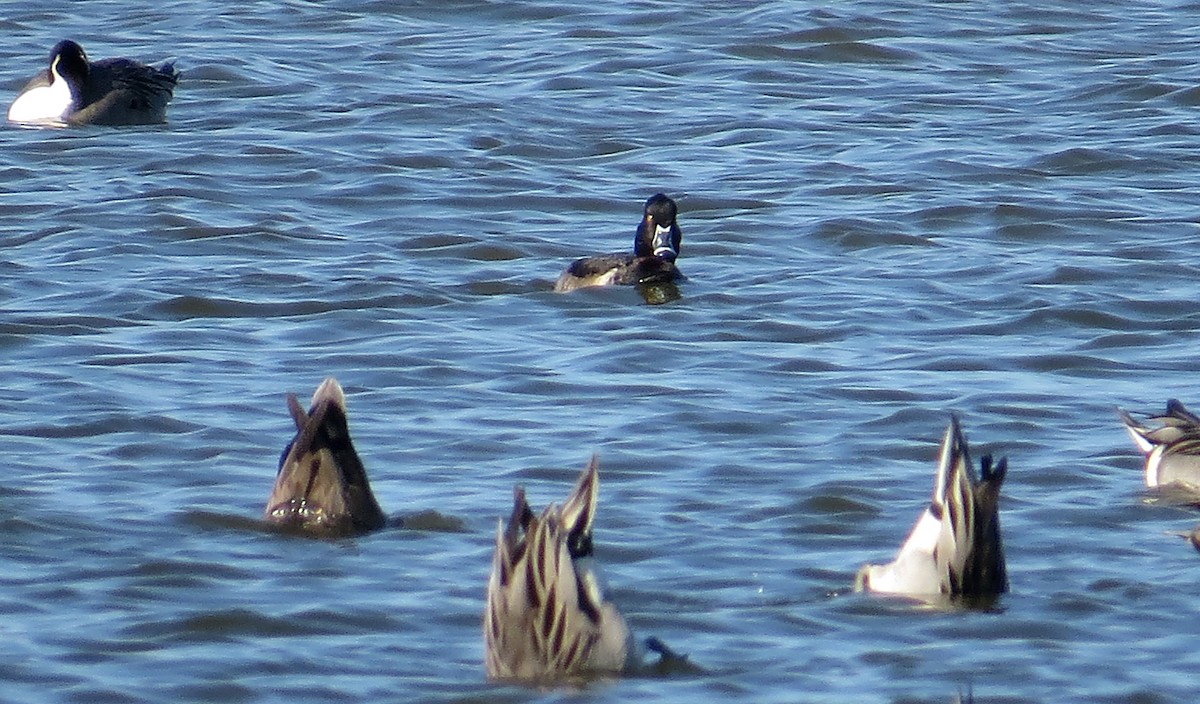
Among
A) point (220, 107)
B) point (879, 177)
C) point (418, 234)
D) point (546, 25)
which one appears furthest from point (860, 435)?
point (546, 25)

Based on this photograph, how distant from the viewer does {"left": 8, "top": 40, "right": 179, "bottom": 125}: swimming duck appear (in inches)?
627

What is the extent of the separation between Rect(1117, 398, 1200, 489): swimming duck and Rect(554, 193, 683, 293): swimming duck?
3243mm

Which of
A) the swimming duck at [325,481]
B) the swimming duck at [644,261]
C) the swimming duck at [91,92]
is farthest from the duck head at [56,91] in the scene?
the swimming duck at [325,481]

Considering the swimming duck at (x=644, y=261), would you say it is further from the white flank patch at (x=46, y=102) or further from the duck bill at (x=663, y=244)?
the white flank patch at (x=46, y=102)

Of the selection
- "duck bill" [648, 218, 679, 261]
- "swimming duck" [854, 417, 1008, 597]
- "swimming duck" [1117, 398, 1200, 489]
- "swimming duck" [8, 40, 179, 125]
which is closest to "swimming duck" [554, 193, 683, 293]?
"duck bill" [648, 218, 679, 261]

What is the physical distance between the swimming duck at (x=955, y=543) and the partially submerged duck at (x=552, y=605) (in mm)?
1015

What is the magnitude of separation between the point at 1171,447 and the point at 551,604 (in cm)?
302

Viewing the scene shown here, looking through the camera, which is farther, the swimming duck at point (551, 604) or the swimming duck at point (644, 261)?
the swimming duck at point (644, 261)

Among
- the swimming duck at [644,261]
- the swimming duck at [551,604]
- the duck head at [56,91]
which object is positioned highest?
the swimming duck at [551,604]

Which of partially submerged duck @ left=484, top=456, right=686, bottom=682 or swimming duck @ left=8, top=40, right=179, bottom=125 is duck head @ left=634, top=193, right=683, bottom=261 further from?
partially submerged duck @ left=484, top=456, right=686, bottom=682

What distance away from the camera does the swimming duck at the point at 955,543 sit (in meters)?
6.57

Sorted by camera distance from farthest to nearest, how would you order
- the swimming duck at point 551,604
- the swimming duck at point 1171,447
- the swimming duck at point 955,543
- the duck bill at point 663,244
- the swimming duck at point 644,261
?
the duck bill at point 663,244 < the swimming duck at point 644,261 < the swimming duck at point 1171,447 < the swimming duck at point 955,543 < the swimming duck at point 551,604

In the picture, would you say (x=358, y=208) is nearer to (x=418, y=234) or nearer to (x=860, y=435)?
(x=418, y=234)

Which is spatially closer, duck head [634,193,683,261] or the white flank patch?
duck head [634,193,683,261]
